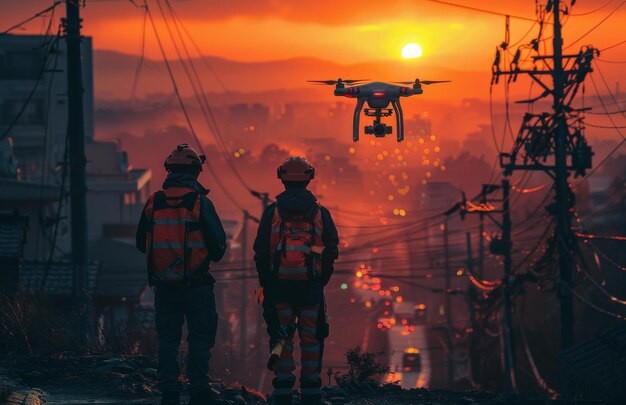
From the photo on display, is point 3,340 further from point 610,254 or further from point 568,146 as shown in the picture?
point 610,254

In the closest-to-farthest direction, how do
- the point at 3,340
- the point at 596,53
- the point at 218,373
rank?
1. the point at 3,340
2. the point at 218,373
3. the point at 596,53

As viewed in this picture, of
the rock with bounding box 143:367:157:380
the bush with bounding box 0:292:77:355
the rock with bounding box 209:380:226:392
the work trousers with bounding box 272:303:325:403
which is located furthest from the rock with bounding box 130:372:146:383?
the work trousers with bounding box 272:303:325:403

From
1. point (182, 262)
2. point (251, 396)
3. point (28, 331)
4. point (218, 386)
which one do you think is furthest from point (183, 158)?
point (28, 331)

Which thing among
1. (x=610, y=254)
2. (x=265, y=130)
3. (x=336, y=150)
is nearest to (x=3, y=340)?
(x=336, y=150)

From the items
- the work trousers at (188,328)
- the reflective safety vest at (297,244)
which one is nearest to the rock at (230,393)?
the work trousers at (188,328)

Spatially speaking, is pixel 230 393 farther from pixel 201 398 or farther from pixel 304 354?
pixel 304 354

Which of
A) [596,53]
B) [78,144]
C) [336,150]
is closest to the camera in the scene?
[78,144]

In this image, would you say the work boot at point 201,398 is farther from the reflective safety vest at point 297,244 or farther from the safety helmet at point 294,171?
the safety helmet at point 294,171

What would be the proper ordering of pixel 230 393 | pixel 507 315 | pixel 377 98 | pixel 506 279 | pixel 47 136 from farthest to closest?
pixel 47 136 < pixel 506 279 < pixel 507 315 < pixel 377 98 < pixel 230 393
